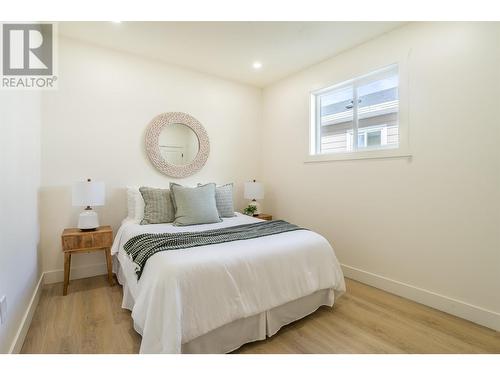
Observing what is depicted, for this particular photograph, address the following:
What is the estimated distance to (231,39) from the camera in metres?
2.76

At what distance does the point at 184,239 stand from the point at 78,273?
1753 millimetres

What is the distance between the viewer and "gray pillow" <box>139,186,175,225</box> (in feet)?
8.98

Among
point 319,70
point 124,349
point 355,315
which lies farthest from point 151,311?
point 319,70

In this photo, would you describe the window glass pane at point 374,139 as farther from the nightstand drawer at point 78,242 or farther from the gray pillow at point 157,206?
the nightstand drawer at point 78,242

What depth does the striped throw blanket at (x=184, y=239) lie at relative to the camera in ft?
5.89

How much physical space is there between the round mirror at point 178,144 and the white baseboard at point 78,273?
1.49 meters

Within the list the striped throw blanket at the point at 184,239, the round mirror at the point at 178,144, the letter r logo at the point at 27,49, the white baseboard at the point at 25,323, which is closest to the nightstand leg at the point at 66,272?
the white baseboard at the point at 25,323

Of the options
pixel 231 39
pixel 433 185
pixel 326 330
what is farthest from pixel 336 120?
pixel 326 330

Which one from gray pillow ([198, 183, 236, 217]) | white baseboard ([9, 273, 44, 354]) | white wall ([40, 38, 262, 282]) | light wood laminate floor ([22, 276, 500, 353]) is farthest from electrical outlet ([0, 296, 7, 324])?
gray pillow ([198, 183, 236, 217])

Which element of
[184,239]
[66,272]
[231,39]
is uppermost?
[231,39]

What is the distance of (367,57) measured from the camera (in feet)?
9.14

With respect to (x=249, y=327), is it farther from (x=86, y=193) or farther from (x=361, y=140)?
(x=361, y=140)

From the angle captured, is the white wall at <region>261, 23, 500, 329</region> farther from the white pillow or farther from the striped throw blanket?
the white pillow

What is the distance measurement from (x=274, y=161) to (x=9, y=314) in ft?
10.8
